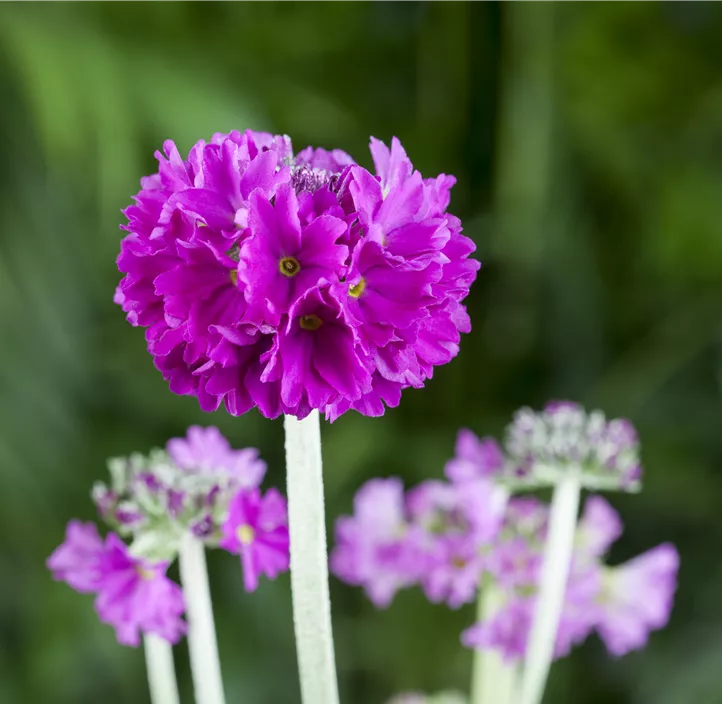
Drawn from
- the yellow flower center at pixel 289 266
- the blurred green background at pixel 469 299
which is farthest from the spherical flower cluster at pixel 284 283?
the blurred green background at pixel 469 299

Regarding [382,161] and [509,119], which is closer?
[382,161]

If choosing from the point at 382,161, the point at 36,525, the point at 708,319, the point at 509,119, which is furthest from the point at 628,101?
the point at 382,161

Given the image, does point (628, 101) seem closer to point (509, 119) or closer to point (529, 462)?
point (509, 119)

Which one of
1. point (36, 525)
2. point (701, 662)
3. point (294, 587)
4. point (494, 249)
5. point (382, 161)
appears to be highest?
point (494, 249)

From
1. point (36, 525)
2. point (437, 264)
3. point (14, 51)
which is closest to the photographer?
point (437, 264)

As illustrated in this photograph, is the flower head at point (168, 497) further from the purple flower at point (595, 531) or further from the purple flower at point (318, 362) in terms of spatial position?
the purple flower at point (595, 531)

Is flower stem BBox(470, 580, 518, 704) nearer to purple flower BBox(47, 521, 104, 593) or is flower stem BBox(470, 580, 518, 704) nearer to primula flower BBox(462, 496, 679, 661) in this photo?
primula flower BBox(462, 496, 679, 661)
